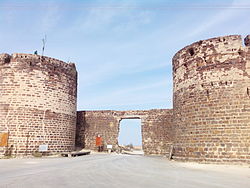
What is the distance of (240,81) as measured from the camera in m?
9.95

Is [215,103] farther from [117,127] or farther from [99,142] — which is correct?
[99,142]

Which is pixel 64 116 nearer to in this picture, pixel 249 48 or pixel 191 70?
pixel 191 70

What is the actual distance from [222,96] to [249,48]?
2.53 m

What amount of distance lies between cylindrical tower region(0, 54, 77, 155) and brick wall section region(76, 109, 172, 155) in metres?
3.80

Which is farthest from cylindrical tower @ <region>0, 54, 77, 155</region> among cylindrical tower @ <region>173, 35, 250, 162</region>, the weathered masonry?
cylindrical tower @ <region>173, 35, 250, 162</region>

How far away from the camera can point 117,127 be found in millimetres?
19438

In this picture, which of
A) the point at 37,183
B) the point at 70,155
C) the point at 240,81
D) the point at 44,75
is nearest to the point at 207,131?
the point at 240,81

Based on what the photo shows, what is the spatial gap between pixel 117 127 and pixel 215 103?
1063 centimetres

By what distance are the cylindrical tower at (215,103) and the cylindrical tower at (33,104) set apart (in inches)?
317

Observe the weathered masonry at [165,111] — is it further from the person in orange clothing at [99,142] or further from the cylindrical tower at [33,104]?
the person in orange clothing at [99,142]

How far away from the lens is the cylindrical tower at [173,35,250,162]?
9641 mm

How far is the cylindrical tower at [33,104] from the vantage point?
13336 mm

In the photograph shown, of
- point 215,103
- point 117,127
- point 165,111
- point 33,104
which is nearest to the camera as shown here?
point 215,103

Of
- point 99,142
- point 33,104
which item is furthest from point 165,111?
point 33,104
